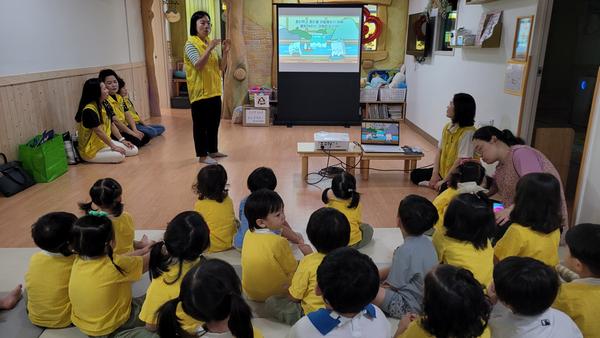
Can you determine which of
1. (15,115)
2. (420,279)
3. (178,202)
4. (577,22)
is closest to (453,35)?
(577,22)

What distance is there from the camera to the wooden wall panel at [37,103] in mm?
3975

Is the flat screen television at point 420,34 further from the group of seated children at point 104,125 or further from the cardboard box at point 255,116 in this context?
the group of seated children at point 104,125

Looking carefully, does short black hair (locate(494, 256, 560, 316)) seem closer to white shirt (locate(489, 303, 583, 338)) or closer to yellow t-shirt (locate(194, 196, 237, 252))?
white shirt (locate(489, 303, 583, 338))

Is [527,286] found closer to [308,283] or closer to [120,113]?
[308,283]

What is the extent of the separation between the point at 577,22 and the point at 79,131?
6.82 metres

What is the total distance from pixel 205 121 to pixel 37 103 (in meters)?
1.64

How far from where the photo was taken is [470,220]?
1833 mm

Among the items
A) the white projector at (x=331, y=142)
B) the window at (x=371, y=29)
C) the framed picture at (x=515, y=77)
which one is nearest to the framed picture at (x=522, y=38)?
the framed picture at (x=515, y=77)

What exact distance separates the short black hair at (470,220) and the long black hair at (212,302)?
1.04m

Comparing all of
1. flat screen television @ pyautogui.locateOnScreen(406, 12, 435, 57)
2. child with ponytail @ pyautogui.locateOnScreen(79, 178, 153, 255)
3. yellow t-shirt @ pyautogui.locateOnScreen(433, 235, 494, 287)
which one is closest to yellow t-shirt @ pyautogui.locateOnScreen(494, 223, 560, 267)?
yellow t-shirt @ pyautogui.locateOnScreen(433, 235, 494, 287)

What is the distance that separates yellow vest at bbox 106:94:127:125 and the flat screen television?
394 cm

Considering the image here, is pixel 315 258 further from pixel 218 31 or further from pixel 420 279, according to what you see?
pixel 218 31

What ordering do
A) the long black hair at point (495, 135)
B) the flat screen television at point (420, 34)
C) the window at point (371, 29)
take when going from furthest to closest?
the window at point (371, 29)
the flat screen television at point (420, 34)
the long black hair at point (495, 135)

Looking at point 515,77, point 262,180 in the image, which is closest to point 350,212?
point 262,180
